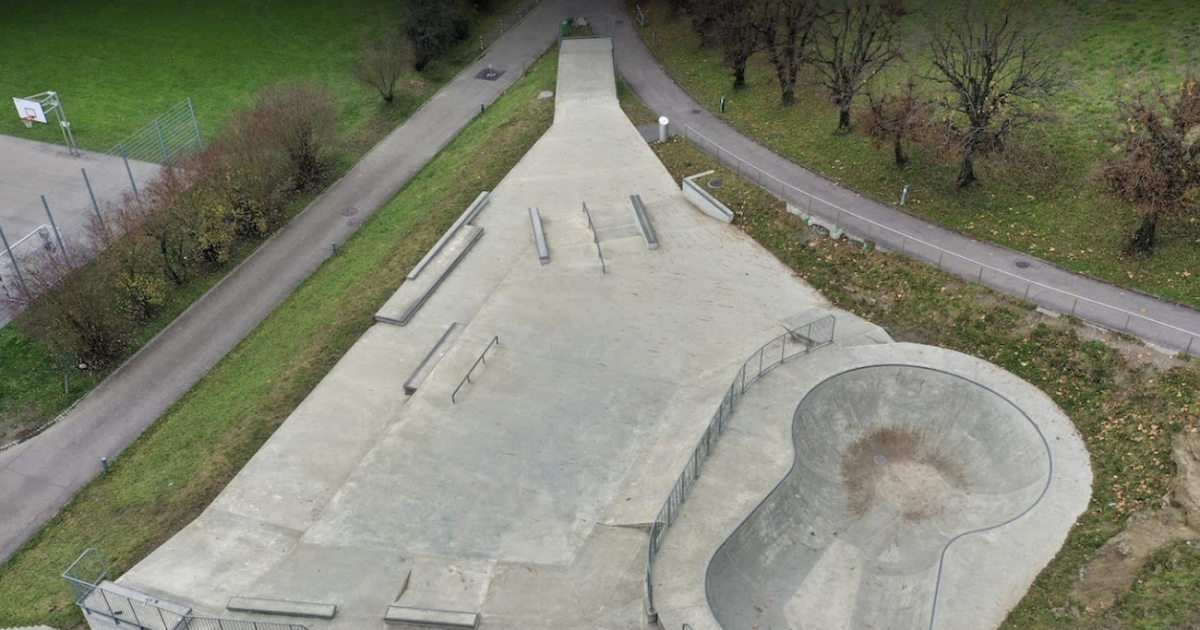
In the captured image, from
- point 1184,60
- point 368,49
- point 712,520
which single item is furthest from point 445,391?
point 1184,60

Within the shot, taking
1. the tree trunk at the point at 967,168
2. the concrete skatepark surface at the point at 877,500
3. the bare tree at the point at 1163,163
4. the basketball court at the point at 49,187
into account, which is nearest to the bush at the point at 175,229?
the basketball court at the point at 49,187

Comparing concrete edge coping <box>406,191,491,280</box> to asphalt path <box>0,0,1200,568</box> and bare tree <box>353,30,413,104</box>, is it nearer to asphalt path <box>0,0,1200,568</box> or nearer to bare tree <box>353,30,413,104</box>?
asphalt path <box>0,0,1200,568</box>

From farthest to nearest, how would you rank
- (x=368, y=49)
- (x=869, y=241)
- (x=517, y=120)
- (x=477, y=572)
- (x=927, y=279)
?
(x=368, y=49) → (x=517, y=120) → (x=869, y=241) → (x=927, y=279) → (x=477, y=572)

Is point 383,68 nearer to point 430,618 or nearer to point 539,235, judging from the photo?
point 539,235

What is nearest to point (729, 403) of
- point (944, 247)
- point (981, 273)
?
point (981, 273)

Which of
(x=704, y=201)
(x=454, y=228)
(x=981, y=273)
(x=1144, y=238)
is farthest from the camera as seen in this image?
(x=704, y=201)

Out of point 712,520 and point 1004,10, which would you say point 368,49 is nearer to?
point 1004,10
